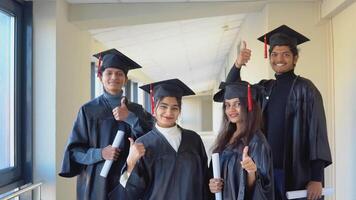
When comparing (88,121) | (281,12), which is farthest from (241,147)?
(281,12)

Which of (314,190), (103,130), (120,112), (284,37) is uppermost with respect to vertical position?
(284,37)

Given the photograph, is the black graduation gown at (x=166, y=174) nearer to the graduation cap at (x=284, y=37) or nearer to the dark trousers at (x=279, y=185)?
the dark trousers at (x=279, y=185)

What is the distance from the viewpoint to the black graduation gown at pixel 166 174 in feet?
6.22

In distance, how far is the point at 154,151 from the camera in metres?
1.94

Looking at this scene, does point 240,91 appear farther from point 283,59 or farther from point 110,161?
point 110,161

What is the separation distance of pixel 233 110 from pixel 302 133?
0.54m

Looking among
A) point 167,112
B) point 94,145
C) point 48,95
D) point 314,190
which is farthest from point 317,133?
point 48,95

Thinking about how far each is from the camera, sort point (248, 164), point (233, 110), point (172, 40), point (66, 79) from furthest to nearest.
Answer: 1. point (172, 40)
2. point (66, 79)
3. point (233, 110)
4. point (248, 164)

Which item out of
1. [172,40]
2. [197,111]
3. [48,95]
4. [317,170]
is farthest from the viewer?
[197,111]

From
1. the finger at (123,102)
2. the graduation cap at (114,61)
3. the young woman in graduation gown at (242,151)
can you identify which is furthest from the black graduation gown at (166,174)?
the graduation cap at (114,61)

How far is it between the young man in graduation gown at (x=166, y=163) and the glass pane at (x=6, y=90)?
1.57 meters

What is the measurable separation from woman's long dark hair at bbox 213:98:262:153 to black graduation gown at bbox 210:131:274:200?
0.09 feet

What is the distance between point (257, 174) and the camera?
1805 mm

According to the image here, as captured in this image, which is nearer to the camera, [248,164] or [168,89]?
[248,164]
